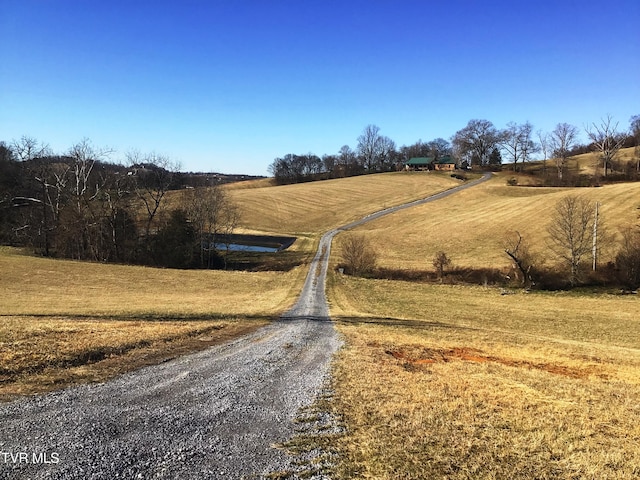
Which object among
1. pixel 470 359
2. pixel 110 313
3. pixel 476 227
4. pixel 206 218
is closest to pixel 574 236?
pixel 476 227

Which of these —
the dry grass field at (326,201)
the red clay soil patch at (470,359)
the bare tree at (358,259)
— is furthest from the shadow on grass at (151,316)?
the dry grass field at (326,201)

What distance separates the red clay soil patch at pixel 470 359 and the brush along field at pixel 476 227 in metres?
30.0

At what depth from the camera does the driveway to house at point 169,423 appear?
5.53 m

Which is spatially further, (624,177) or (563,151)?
(563,151)

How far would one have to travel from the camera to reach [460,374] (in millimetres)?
10867

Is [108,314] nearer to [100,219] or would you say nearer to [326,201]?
[100,219]

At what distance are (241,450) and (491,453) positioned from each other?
12.2 feet

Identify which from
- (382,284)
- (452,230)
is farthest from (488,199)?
(382,284)

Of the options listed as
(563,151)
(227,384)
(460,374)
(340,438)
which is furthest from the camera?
(563,151)

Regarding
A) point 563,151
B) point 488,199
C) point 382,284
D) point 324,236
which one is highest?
point 563,151

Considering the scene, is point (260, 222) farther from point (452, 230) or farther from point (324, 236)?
point (452, 230)

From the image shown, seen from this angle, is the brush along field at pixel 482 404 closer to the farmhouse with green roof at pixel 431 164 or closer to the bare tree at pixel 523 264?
the bare tree at pixel 523 264

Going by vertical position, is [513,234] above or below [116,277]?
above

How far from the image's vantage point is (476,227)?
60656mm
